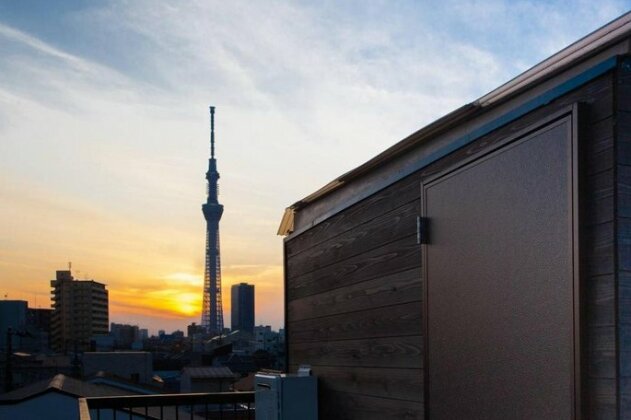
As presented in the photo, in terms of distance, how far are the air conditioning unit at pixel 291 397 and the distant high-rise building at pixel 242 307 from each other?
132 m

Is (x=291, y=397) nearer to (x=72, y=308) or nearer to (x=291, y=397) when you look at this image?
(x=291, y=397)

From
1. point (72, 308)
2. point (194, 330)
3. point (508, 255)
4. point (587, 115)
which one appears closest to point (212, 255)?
point (194, 330)

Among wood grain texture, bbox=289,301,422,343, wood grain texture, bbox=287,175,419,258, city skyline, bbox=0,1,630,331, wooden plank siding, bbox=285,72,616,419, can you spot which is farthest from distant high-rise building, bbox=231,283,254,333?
wooden plank siding, bbox=285,72,616,419

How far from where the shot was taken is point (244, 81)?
8672mm

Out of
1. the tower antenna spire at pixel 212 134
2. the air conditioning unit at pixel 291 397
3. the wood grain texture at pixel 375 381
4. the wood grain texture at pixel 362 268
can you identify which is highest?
the tower antenna spire at pixel 212 134

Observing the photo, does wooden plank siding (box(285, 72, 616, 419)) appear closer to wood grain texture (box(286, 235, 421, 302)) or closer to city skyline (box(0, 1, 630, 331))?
wood grain texture (box(286, 235, 421, 302))

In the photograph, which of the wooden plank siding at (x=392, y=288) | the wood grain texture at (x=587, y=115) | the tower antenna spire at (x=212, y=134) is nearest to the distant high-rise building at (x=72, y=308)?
the tower antenna spire at (x=212, y=134)

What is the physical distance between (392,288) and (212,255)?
339 ft

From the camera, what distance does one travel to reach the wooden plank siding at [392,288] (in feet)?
7.00

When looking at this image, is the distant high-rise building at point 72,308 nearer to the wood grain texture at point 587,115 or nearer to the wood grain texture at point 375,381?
the wood grain texture at point 375,381

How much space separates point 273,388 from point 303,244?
41.8 inches

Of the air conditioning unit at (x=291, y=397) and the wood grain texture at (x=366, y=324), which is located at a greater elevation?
the wood grain texture at (x=366, y=324)

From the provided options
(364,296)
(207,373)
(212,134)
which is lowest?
(207,373)

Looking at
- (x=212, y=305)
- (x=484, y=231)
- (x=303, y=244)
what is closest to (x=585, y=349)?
(x=484, y=231)
